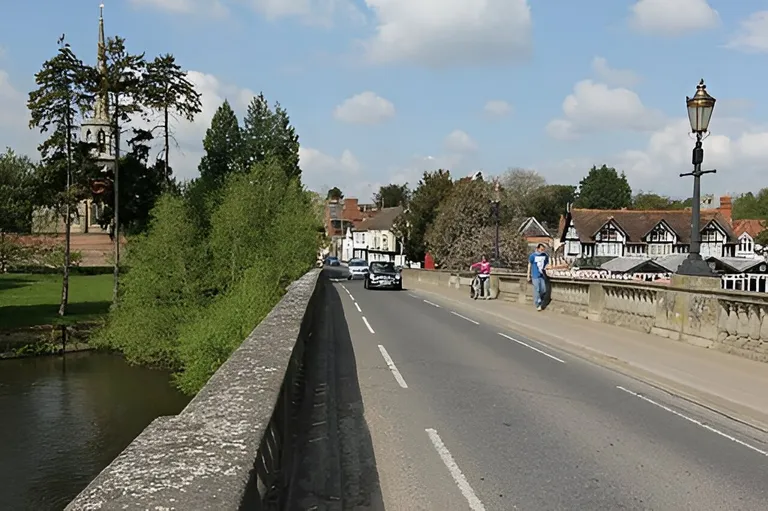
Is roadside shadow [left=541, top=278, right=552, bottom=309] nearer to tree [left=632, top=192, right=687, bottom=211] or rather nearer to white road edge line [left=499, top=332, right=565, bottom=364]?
white road edge line [left=499, top=332, right=565, bottom=364]

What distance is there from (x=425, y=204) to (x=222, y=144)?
24685 mm

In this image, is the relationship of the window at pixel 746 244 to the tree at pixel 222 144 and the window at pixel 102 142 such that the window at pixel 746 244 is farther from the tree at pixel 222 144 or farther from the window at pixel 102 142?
the window at pixel 102 142

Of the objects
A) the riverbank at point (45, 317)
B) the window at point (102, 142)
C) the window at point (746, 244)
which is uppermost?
the window at point (102, 142)

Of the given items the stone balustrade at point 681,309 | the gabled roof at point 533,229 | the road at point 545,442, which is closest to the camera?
the road at point 545,442

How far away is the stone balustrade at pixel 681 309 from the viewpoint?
516 inches

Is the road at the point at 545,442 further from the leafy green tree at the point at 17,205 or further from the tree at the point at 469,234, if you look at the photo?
the tree at the point at 469,234

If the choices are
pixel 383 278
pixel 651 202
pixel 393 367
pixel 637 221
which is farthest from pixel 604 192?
pixel 393 367

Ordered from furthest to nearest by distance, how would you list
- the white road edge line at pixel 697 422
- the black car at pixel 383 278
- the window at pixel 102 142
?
1. the window at pixel 102 142
2. the black car at pixel 383 278
3. the white road edge line at pixel 697 422

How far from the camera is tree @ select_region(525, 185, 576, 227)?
138625mm

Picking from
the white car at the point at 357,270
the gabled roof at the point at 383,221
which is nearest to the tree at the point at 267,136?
the white car at the point at 357,270

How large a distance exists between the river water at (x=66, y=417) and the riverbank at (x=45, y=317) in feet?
4.58

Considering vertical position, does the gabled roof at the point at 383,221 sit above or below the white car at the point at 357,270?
above

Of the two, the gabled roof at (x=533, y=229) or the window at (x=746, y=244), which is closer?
the window at (x=746, y=244)

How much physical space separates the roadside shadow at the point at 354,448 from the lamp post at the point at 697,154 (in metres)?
8.08
